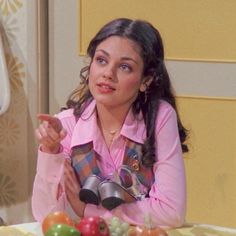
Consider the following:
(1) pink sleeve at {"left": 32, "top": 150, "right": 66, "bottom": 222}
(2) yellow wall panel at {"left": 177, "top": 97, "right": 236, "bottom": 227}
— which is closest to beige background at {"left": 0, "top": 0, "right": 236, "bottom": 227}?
(2) yellow wall panel at {"left": 177, "top": 97, "right": 236, "bottom": 227}

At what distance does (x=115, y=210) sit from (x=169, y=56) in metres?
1.25

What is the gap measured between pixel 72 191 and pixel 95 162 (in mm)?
85

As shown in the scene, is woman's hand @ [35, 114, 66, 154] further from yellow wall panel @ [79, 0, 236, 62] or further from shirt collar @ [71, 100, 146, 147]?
yellow wall panel @ [79, 0, 236, 62]

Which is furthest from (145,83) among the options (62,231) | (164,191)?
(62,231)

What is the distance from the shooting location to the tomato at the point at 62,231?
91 cm

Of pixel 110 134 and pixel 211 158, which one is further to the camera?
pixel 211 158

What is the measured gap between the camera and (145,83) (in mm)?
1288

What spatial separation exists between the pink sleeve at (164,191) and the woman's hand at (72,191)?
2cm

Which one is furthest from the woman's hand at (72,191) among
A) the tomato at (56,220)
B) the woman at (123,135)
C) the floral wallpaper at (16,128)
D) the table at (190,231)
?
Result: the floral wallpaper at (16,128)

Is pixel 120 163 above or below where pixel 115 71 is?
below

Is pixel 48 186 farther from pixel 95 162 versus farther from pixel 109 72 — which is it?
pixel 109 72

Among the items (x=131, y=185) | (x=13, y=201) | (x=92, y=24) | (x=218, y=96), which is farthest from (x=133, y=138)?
(x=13, y=201)

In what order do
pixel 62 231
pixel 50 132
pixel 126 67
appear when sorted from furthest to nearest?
pixel 126 67 → pixel 50 132 → pixel 62 231

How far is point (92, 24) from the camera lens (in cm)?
243
